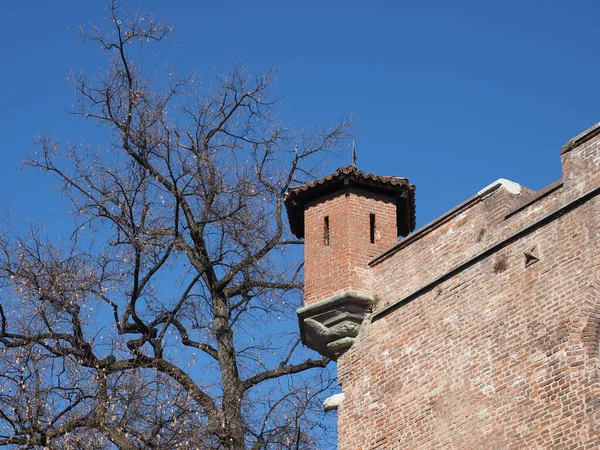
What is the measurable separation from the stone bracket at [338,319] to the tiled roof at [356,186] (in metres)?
1.84

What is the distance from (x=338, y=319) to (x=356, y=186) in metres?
2.11

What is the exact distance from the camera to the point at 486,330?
43.4 ft

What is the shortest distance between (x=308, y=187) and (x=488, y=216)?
3.40 metres

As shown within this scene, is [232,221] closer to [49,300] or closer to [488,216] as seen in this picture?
[49,300]

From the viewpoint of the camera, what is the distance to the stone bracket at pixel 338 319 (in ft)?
50.0

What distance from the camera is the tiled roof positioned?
16312mm

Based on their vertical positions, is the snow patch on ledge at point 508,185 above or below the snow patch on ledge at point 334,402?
above

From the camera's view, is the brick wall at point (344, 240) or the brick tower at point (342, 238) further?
the brick wall at point (344, 240)

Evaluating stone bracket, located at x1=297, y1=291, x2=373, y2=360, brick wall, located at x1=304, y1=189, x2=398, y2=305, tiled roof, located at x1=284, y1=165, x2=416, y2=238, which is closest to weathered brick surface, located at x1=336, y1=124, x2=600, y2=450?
brick wall, located at x1=304, y1=189, x2=398, y2=305

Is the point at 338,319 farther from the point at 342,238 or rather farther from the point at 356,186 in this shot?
the point at 356,186

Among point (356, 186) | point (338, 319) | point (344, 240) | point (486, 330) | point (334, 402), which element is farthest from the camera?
point (356, 186)

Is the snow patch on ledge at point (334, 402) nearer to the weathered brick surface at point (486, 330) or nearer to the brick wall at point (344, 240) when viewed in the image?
the weathered brick surface at point (486, 330)

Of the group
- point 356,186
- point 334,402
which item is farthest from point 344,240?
point 334,402

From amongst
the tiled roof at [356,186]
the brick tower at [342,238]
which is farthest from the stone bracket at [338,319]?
the tiled roof at [356,186]
